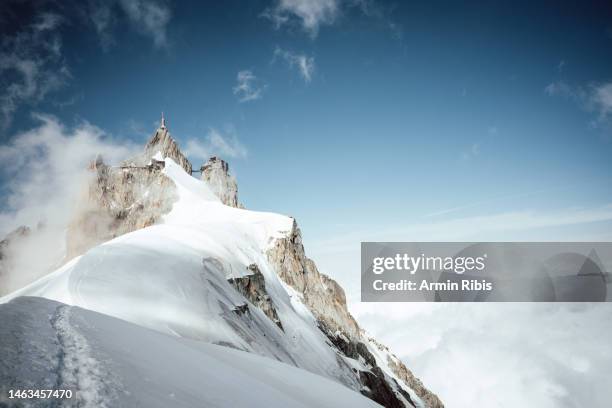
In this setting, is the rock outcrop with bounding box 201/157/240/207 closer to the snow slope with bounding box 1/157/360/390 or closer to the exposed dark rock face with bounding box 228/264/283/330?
the snow slope with bounding box 1/157/360/390

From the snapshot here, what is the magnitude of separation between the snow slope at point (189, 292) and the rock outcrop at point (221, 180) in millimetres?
40893

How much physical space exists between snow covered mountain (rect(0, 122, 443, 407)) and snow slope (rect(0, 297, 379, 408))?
0.03 m

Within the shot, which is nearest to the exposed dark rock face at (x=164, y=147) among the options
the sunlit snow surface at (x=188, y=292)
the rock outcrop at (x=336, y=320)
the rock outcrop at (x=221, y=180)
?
the rock outcrop at (x=221, y=180)

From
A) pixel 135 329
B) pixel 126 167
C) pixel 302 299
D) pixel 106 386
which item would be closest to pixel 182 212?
pixel 126 167

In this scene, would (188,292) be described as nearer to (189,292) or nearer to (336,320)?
(189,292)

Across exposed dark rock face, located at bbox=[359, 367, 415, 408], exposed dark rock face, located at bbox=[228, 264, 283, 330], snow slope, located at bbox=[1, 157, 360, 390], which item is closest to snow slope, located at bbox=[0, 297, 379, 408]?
snow slope, located at bbox=[1, 157, 360, 390]

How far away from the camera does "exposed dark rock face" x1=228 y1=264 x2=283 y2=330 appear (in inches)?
1170

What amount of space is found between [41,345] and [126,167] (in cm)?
7322

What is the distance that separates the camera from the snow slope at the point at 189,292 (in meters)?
12.3

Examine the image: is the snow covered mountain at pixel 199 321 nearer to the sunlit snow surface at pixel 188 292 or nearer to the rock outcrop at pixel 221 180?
the sunlit snow surface at pixel 188 292

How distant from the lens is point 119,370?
4.68 m

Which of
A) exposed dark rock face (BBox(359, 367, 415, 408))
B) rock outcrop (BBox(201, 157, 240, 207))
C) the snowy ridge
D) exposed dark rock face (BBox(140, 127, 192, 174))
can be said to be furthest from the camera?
rock outcrop (BBox(201, 157, 240, 207))

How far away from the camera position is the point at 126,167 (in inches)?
2776

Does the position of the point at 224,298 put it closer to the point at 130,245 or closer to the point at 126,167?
the point at 130,245
